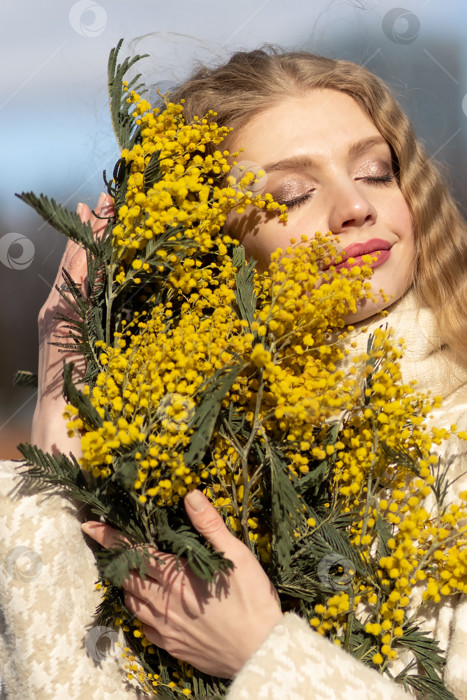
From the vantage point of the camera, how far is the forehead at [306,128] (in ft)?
5.21

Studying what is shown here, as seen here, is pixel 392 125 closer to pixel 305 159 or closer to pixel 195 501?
pixel 305 159

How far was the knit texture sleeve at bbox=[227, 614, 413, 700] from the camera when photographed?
113 centimetres

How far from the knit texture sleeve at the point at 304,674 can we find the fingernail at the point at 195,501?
0.92ft

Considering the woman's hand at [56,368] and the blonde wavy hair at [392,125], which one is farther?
the blonde wavy hair at [392,125]

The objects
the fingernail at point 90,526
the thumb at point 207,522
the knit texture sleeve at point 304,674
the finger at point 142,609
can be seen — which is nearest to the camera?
the knit texture sleeve at point 304,674

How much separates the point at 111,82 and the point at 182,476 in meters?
1.07

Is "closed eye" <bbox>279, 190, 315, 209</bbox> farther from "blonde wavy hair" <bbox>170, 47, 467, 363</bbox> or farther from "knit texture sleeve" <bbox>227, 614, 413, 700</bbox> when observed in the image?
"knit texture sleeve" <bbox>227, 614, 413, 700</bbox>

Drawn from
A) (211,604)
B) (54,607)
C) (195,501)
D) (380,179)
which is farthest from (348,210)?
(54,607)

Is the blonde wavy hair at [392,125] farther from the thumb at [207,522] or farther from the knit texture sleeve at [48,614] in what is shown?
the knit texture sleeve at [48,614]

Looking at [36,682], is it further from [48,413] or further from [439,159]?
[439,159]

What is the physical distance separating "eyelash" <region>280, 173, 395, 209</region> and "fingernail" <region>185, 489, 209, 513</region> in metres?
0.81

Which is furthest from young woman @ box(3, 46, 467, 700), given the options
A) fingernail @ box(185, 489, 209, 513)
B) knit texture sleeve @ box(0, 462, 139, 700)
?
knit texture sleeve @ box(0, 462, 139, 700)

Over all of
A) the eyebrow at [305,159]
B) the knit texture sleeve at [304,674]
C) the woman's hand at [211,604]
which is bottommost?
the knit texture sleeve at [304,674]

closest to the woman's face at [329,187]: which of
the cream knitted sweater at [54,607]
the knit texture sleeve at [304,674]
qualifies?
the cream knitted sweater at [54,607]
